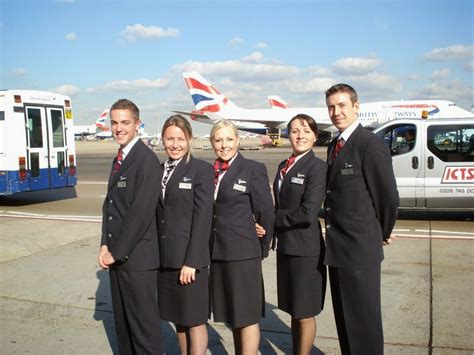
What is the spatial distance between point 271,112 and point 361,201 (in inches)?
1904

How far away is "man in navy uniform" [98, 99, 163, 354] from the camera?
11.1 feet

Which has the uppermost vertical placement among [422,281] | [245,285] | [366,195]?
[366,195]

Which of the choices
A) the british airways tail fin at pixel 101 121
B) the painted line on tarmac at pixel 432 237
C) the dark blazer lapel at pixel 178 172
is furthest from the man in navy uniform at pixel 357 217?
the british airways tail fin at pixel 101 121

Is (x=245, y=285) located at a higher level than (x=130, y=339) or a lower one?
higher

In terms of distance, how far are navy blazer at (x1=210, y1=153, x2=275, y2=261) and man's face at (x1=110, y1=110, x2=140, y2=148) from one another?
0.71 m

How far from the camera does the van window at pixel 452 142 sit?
9922 mm

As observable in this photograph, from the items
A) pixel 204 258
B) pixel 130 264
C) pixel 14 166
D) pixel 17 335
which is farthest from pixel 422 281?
pixel 14 166

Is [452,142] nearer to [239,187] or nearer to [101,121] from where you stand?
[239,187]

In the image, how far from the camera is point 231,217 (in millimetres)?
3676

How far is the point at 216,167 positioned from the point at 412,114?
4467 cm

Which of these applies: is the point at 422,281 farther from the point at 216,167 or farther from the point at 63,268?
the point at 63,268

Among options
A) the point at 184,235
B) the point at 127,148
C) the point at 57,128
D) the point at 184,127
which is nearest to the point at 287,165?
the point at 184,127

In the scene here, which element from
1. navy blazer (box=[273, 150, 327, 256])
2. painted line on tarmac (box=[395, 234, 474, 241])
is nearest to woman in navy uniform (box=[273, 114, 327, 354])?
navy blazer (box=[273, 150, 327, 256])

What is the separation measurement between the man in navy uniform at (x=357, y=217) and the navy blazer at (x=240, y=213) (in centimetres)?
46
